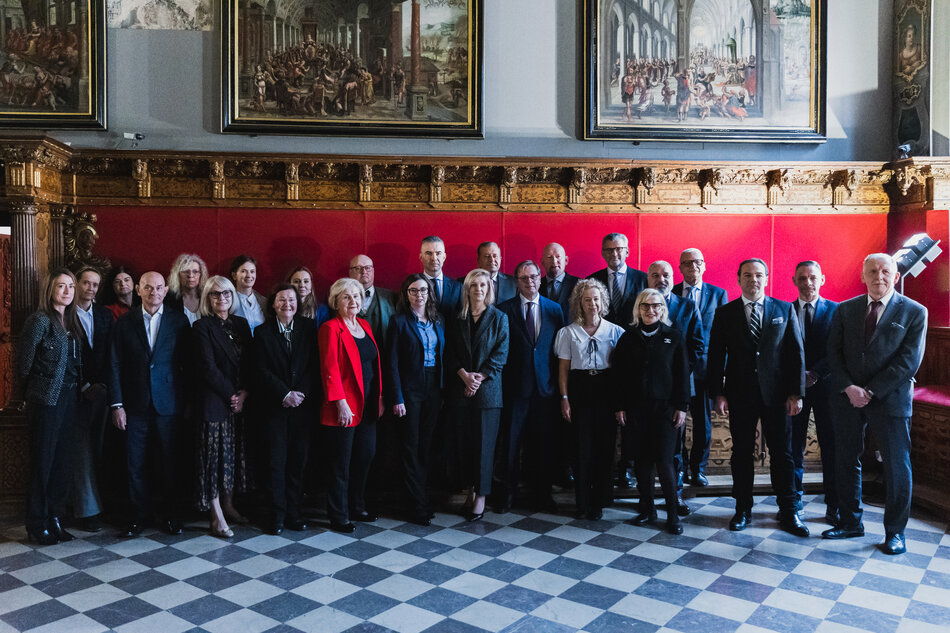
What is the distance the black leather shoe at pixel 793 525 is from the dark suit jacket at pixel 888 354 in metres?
0.96

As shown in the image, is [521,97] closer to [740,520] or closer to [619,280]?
[619,280]

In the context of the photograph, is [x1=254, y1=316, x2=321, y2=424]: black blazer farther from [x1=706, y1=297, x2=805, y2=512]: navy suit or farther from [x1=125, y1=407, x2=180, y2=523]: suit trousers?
[x1=706, y1=297, x2=805, y2=512]: navy suit

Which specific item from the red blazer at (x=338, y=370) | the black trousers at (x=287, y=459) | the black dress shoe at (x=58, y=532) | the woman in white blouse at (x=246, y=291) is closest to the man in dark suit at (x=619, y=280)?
the red blazer at (x=338, y=370)

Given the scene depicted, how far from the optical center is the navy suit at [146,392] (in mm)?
4910

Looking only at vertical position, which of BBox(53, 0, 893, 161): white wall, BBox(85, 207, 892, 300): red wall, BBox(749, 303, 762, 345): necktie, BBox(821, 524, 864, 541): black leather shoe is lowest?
BBox(821, 524, 864, 541): black leather shoe

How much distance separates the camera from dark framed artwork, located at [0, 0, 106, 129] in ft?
21.4

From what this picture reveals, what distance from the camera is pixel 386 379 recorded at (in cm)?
526

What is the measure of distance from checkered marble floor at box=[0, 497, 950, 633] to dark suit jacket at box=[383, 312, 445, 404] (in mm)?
1001

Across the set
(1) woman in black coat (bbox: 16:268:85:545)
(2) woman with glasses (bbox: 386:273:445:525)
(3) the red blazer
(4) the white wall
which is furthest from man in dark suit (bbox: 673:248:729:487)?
(1) woman in black coat (bbox: 16:268:85:545)

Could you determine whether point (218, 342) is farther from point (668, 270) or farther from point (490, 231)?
point (668, 270)

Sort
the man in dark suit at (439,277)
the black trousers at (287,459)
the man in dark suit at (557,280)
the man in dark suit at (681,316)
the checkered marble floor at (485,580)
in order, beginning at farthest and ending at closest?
the man in dark suit at (557,280)
the man in dark suit at (439,277)
the man in dark suit at (681,316)
the black trousers at (287,459)
the checkered marble floor at (485,580)

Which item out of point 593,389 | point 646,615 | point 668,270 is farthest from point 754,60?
point 646,615

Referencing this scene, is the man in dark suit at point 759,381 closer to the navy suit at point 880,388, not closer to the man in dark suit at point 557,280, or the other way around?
the navy suit at point 880,388

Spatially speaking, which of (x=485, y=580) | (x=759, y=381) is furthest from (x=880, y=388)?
(x=485, y=580)
